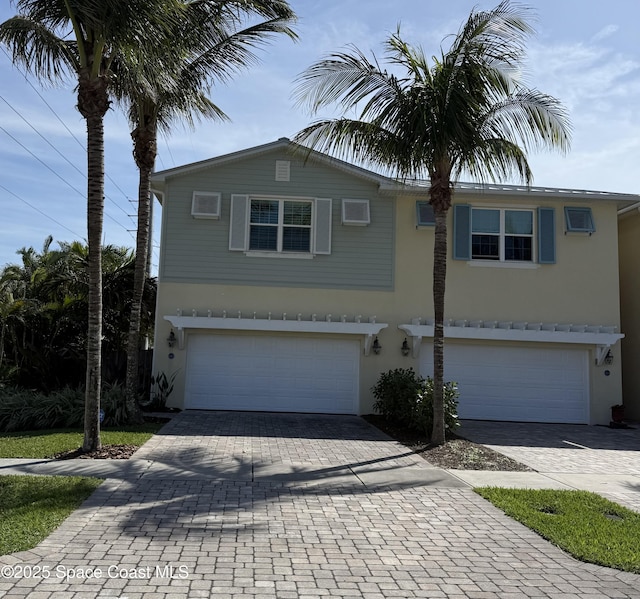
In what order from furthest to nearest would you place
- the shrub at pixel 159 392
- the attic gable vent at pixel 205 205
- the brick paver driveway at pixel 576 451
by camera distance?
the attic gable vent at pixel 205 205, the shrub at pixel 159 392, the brick paver driveway at pixel 576 451

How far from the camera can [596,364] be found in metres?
15.4

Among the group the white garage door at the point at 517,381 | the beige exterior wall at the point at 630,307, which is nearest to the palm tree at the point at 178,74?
the white garage door at the point at 517,381

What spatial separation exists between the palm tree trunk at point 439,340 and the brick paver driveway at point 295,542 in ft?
6.49

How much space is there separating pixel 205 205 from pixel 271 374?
459cm

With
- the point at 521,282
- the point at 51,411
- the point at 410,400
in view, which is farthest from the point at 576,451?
the point at 51,411

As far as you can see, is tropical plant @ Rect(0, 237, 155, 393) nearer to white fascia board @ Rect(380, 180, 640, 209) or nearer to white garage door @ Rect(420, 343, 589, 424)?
white fascia board @ Rect(380, 180, 640, 209)

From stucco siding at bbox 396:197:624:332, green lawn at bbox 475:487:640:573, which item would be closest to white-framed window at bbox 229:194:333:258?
stucco siding at bbox 396:197:624:332

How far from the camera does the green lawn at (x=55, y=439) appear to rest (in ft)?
29.7

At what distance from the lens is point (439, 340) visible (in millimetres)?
10812

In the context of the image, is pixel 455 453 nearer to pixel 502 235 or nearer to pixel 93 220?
pixel 93 220

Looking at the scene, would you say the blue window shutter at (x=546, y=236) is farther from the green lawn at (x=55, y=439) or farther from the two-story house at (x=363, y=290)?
the green lawn at (x=55, y=439)

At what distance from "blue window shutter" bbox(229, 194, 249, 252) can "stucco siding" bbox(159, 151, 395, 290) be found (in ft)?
0.54

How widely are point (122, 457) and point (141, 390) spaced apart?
686 centimetres

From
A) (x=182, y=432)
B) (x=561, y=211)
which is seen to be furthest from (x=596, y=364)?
(x=182, y=432)
